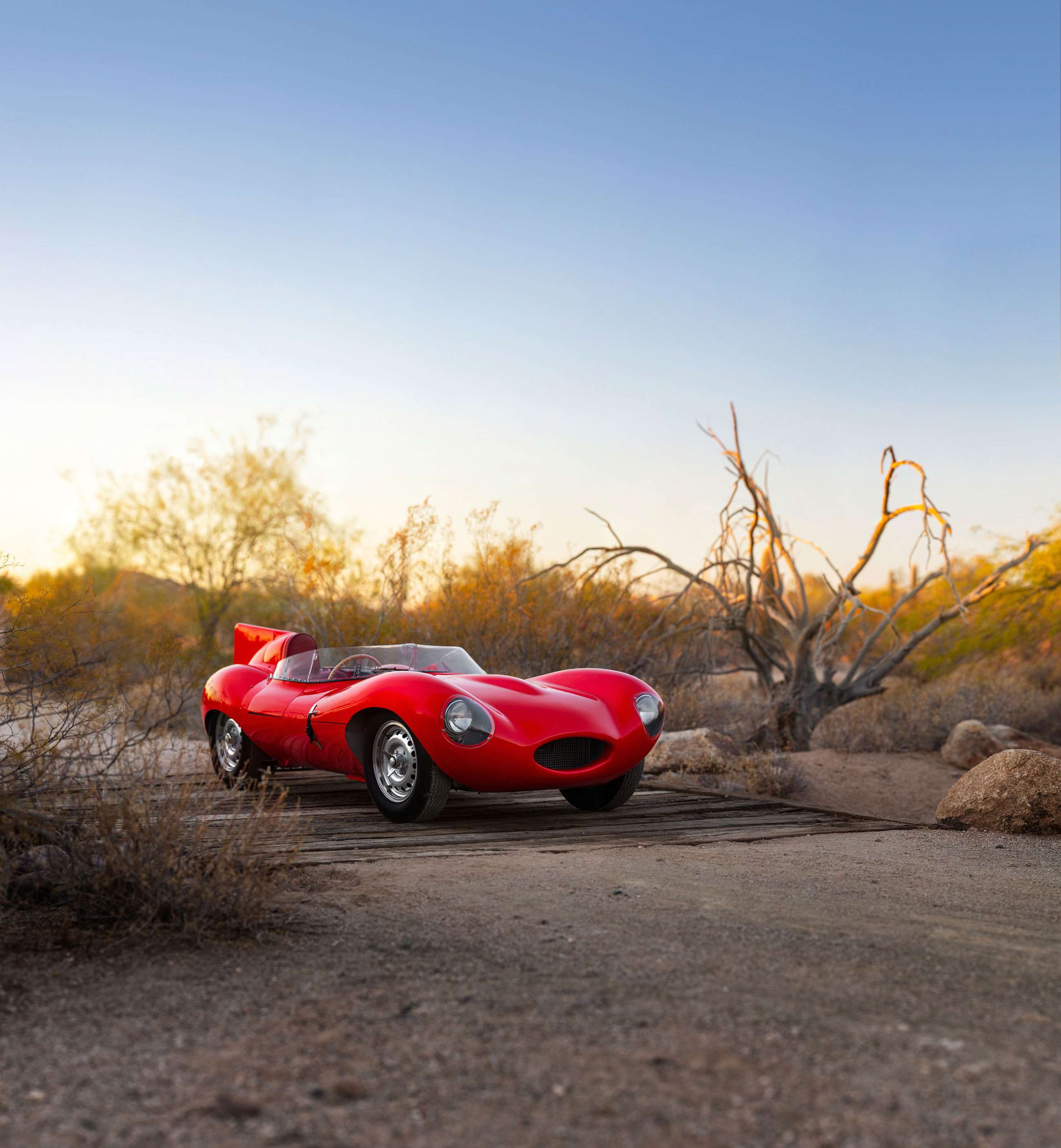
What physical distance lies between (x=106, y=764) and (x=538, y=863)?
2449 mm

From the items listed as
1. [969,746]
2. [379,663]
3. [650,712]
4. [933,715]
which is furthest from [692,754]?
[933,715]

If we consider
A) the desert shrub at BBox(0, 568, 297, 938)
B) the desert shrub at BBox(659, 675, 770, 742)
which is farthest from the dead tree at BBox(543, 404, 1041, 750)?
the desert shrub at BBox(0, 568, 297, 938)

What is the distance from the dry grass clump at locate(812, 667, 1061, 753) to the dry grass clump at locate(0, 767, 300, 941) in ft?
39.5

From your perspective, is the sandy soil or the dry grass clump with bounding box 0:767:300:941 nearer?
the dry grass clump with bounding box 0:767:300:941

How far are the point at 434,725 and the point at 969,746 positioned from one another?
32.5ft

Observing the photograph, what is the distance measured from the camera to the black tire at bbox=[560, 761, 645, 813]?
Result: 853cm

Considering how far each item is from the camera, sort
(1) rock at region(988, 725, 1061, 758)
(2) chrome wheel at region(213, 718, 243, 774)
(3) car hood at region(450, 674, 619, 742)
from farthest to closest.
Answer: (1) rock at region(988, 725, 1061, 758)
(2) chrome wheel at region(213, 718, 243, 774)
(3) car hood at region(450, 674, 619, 742)

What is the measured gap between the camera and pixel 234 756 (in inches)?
369

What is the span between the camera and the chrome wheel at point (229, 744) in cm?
932

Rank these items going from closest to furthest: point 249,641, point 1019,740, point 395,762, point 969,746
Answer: point 395,762 < point 249,641 < point 969,746 < point 1019,740

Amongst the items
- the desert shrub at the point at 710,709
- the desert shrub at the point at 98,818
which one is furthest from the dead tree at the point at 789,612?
the desert shrub at the point at 98,818

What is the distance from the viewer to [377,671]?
27.8ft

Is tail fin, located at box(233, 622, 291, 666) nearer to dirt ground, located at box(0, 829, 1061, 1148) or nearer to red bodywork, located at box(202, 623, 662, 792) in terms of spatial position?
red bodywork, located at box(202, 623, 662, 792)

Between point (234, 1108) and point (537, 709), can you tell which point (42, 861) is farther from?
point (537, 709)
